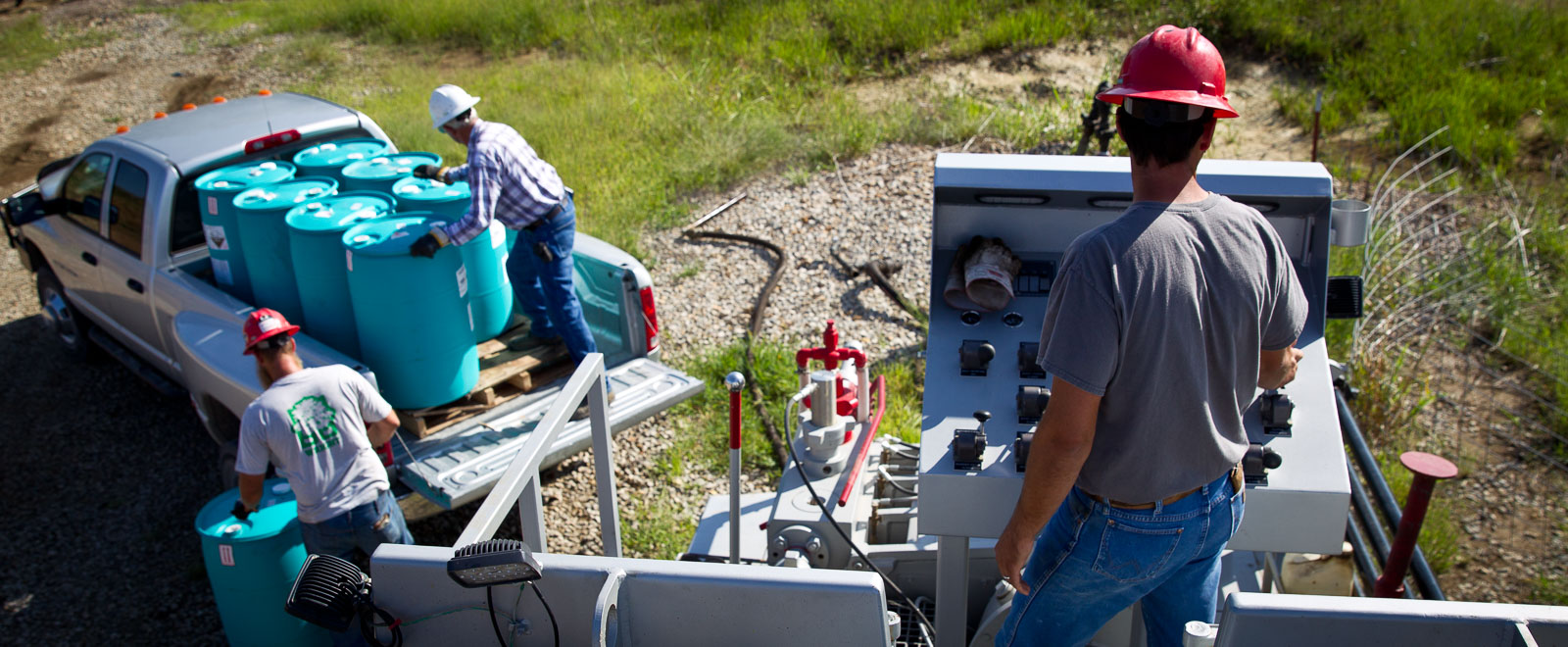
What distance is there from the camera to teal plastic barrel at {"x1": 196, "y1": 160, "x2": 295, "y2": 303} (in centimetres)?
480

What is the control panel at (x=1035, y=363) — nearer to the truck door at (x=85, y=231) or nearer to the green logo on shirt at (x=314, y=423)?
the green logo on shirt at (x=314, y=423)

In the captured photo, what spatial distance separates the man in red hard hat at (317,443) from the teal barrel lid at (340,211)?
2.42 feet

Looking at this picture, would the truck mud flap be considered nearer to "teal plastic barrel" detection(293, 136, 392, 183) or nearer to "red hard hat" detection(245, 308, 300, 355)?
"red hard hat" detection(245, 308, 300, 355)

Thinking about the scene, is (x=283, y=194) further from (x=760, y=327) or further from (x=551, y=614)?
(x=551, y=614)

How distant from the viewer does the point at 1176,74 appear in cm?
202

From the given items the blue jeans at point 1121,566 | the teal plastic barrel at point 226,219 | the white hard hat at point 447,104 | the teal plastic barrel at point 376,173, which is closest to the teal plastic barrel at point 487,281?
the white hard hat at point 447,104

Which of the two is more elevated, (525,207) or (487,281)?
(525,207)

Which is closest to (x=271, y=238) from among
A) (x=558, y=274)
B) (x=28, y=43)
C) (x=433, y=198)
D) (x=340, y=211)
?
(x=340, y=211)

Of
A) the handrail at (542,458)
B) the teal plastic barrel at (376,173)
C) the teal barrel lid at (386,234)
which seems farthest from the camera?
the teal plastic barrel at (376,173)

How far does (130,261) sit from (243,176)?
36.7 inches

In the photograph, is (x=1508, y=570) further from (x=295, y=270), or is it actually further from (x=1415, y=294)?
(x=295, y=270)

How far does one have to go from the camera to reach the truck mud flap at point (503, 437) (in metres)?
4.22

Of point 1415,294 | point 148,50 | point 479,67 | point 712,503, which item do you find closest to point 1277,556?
point 712,503

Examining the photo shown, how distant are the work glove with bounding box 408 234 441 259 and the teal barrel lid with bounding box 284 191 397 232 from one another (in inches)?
16.3
